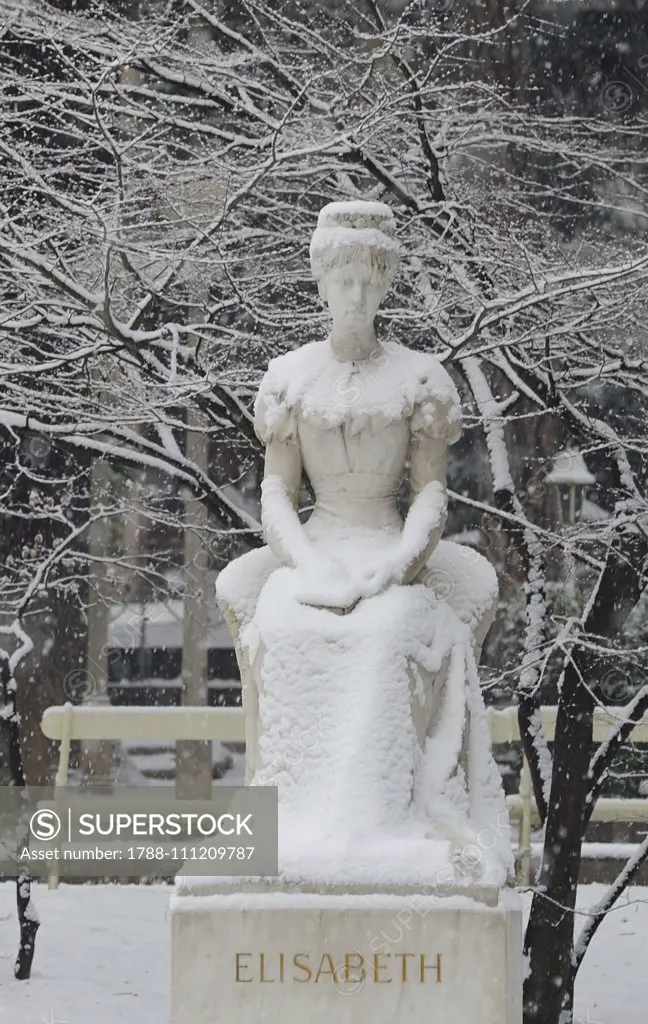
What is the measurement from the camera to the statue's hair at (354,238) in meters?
5.25

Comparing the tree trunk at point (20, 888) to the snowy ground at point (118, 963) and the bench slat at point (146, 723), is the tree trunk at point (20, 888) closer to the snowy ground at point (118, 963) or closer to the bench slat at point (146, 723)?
the snowy ground at point (118, 963)

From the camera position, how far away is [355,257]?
5254 millimetres

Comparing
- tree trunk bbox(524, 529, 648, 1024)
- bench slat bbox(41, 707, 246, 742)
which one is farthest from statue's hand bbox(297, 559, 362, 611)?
bench slat bbox(41, 707, 246, 742)

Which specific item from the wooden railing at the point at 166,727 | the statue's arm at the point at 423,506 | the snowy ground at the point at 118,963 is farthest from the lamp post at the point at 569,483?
the statue's arm at the point at 423,506

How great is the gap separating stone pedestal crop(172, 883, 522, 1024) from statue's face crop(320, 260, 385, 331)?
5.97ft

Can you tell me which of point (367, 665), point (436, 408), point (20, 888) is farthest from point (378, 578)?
point (20, 888)

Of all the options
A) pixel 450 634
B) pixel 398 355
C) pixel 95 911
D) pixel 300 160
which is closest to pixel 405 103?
pixel 300 160

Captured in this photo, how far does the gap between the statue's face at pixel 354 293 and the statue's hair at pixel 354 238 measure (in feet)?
0.06

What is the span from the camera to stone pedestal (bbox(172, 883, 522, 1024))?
14.6 feet

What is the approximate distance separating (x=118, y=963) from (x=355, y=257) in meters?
4.96

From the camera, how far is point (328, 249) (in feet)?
17.3

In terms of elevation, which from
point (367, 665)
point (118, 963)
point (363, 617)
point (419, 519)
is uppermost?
point (419, 519)

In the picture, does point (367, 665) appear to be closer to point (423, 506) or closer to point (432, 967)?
point (423, 506)

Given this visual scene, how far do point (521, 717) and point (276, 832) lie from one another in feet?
11.7
